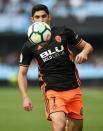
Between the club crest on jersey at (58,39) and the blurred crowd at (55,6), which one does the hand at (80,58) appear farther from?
the blurred crowd at (55,6)

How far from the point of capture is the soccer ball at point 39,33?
990 cm

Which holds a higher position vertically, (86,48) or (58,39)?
(58,39)

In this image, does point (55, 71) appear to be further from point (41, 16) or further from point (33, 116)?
point (33, 116)

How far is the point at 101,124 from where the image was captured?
15898 millimetres

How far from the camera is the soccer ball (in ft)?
32.5

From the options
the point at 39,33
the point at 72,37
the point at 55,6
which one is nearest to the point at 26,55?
the point at 39,33

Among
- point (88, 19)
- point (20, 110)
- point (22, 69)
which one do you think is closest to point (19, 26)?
point (88, 19)

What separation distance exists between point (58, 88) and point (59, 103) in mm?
268

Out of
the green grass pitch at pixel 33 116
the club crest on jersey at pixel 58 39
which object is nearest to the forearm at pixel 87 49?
the club crest on jersey at pixel 58 39

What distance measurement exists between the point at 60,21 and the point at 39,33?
2853 centimetres

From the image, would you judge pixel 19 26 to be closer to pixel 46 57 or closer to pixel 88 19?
pixel 88 19

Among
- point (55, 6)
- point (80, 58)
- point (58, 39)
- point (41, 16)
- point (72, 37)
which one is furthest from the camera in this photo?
point (55, 6)

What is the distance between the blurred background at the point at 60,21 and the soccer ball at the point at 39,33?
27.0m

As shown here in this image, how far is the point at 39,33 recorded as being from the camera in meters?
9.86
